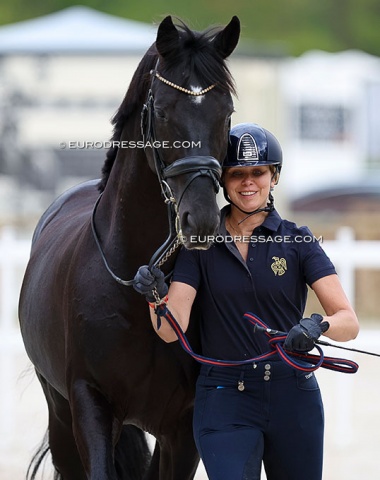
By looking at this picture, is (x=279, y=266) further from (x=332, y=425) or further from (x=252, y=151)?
(x=332, y=425)

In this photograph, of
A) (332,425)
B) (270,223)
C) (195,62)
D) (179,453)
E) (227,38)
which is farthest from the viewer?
(332,425)

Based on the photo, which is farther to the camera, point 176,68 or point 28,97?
point 28,97

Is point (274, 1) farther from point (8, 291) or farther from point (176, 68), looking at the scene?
point (176, 68)

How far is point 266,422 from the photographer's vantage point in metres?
3.55

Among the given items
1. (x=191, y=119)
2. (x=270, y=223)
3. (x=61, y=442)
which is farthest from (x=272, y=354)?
(x=61, y=442)

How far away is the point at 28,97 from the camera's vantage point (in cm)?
1662

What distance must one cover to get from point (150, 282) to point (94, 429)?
2.11 feet

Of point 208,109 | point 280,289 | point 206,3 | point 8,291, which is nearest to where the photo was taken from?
point 208,109

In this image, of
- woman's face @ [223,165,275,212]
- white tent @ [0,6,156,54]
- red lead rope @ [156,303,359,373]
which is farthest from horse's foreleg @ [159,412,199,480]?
white tent @ [0,6,156,54]

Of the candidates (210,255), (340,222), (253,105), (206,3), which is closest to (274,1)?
(206,3)

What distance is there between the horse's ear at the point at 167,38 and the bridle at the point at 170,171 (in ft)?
0.28

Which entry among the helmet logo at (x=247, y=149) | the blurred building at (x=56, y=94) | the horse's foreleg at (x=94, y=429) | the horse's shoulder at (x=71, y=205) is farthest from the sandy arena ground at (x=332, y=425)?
the blurred building at (x=56, y=94)

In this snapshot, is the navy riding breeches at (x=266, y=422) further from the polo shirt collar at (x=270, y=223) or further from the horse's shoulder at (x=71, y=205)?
the horse's shoulder at (x=71, y=205)

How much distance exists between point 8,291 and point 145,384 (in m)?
4.48
